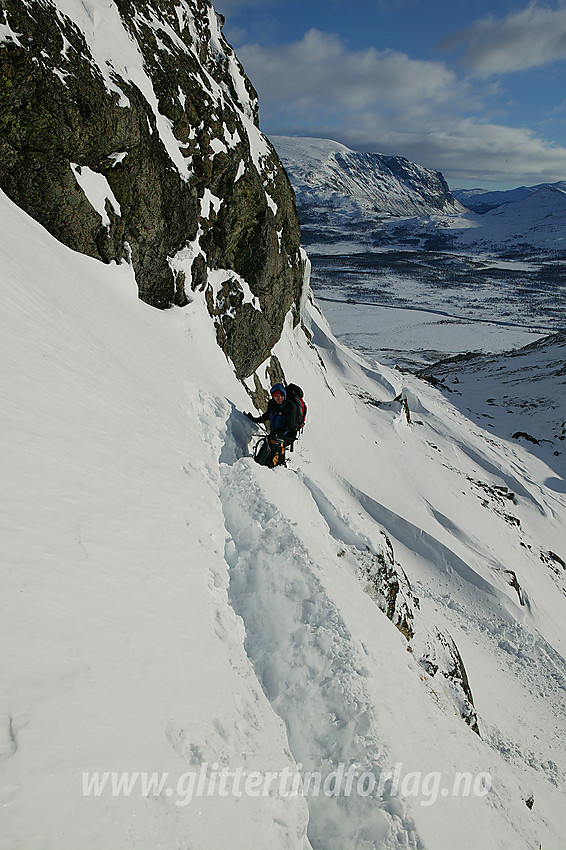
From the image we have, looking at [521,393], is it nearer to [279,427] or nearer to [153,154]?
[279,427]

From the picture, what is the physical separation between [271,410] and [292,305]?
12.7 m

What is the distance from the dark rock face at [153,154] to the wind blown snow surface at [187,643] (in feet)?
3.36

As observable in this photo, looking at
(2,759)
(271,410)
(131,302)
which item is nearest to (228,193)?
(131,302)

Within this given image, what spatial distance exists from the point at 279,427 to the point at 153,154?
7547 mm

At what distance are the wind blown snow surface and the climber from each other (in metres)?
0.42

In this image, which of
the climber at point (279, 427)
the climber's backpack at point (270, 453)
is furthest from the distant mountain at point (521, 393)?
the climber's backpack at point (270, 453)

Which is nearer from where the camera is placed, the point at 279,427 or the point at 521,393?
the point at 279,427

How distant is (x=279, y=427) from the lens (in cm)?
953

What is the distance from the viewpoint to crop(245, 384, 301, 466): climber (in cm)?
927

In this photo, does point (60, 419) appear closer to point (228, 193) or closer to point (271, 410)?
point (271, 410)

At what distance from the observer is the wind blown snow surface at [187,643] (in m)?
3.03

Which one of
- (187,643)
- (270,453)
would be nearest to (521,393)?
(270,453)

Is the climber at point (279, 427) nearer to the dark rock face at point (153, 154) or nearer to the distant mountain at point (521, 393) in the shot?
the dark rock face at point (153, 154)

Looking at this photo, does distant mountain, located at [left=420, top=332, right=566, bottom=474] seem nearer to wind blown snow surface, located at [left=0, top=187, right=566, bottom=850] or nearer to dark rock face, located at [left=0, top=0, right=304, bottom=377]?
dark rock face, located at [left=0, top=0, right=304, bottom=377]
